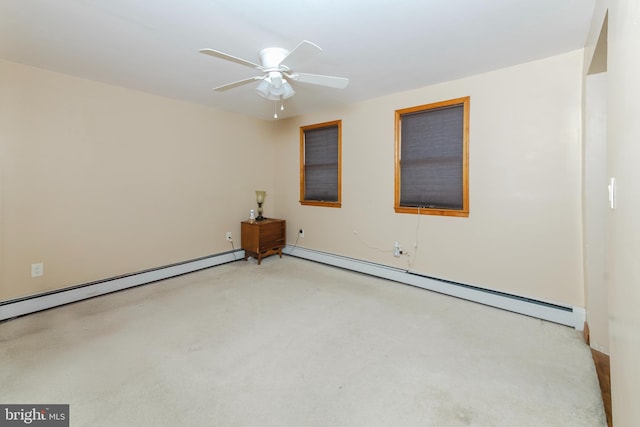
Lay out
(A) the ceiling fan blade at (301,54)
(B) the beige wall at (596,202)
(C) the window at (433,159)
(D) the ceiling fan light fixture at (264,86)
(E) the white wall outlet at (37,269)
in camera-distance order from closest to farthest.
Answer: (A) the ceiling fan blade at (301,54), (B) the beige wall at (596,202), (D) the ceiling fan light fixture at (264,86), (E) the white wall outlet at (37,269), (C) the window at (433,159)

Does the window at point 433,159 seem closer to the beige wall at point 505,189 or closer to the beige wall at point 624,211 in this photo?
the beige wall at point 505,189

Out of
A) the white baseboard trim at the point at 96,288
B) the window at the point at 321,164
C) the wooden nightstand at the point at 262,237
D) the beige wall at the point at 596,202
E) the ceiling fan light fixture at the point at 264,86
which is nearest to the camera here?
the beige wall at the point at 596,202

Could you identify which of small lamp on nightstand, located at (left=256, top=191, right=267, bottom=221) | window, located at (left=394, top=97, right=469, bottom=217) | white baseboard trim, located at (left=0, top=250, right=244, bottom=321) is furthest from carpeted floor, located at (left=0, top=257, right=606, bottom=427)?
small lamp on nightstand, located at (left=256, top=191, right=267, bottom=221)

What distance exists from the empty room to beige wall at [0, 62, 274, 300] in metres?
0.02

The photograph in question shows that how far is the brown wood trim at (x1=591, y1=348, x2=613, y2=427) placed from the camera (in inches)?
60.6

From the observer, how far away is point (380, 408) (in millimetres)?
1599

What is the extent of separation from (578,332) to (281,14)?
3.37 m

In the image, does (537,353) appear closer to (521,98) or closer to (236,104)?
(521,98)

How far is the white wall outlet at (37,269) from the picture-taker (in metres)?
2.83

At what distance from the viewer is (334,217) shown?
14.4ft

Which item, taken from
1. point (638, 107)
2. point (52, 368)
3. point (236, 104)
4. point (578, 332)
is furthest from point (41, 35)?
point (578, 332)

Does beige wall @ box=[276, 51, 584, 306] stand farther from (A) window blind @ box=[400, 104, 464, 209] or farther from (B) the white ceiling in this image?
(B) the white ceiling

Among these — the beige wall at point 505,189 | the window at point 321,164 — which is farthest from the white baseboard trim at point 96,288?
the beige wall at point 505,189

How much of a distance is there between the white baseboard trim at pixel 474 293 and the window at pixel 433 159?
0.80 meters
